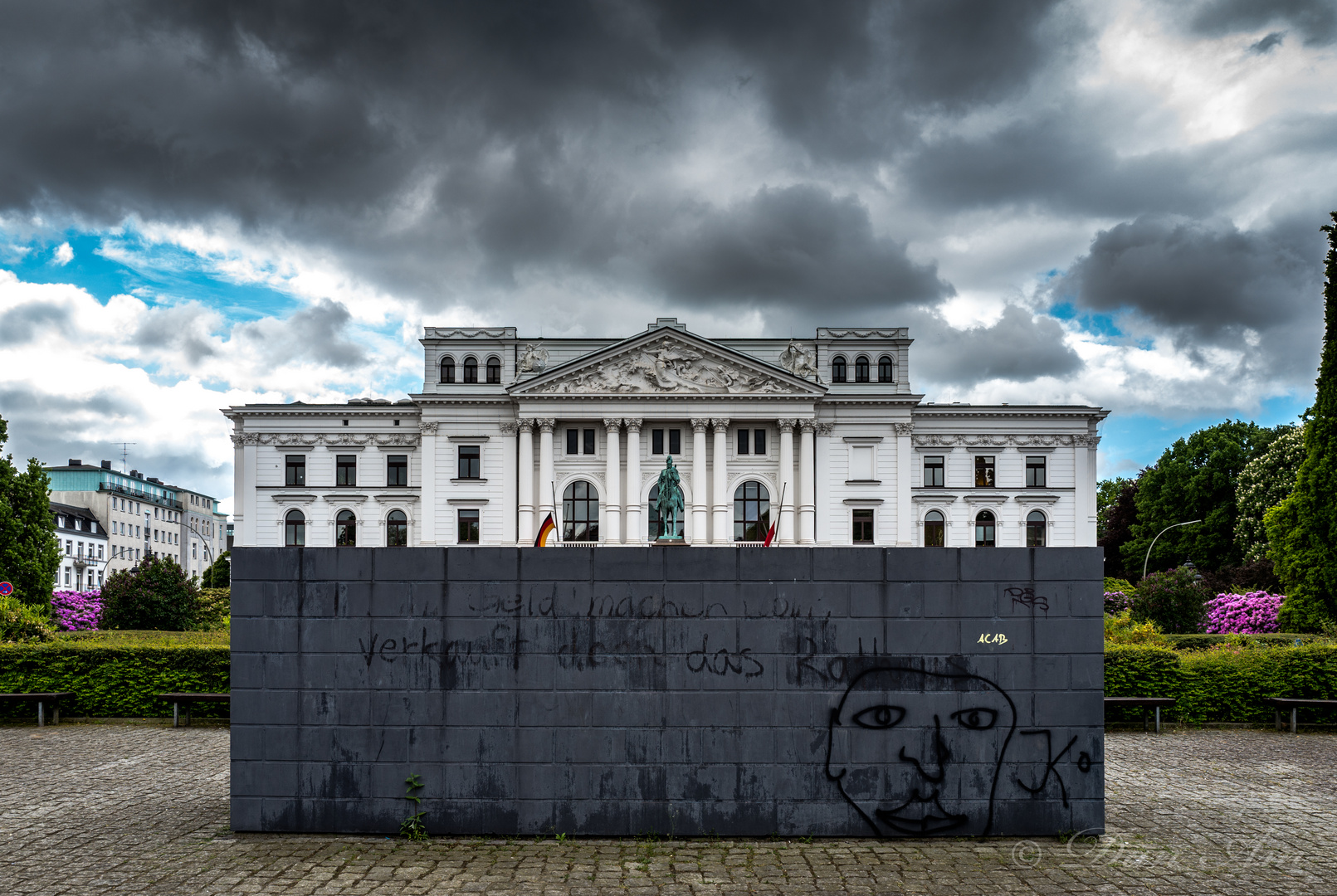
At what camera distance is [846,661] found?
8.52m

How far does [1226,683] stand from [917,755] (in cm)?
1089

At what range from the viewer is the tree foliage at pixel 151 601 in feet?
95.8

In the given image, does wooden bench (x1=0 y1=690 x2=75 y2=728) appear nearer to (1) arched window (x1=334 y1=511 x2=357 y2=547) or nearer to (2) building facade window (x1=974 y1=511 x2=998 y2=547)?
(1) arched window (x1=334 y1=511 x2=357 y2=547)

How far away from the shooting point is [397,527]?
58.4 meters

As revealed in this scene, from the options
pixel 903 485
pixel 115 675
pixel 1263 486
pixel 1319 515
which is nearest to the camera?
pixel 115 675

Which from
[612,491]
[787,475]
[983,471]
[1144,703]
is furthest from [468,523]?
[1144,703]

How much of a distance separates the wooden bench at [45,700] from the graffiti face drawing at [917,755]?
47.7 ft

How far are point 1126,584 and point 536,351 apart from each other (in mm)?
37820

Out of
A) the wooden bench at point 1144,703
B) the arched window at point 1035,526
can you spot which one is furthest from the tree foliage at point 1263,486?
the wooden bench at point 1144,703

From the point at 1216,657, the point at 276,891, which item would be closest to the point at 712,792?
the point at 276,891

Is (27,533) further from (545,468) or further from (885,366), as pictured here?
(885,366)

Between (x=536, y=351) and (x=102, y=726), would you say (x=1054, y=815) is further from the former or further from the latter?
(x=536, y=351)

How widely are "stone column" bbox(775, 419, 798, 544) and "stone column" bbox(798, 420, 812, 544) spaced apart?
487 mm

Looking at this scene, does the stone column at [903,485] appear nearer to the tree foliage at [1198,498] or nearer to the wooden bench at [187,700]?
the tree foliage at [1198,498]
